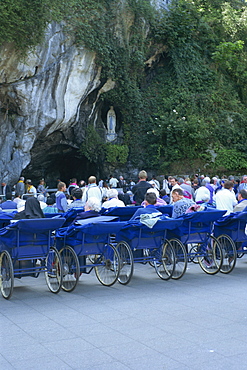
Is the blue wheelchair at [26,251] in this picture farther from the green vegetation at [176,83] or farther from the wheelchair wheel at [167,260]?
the green vegetation at [176,83]

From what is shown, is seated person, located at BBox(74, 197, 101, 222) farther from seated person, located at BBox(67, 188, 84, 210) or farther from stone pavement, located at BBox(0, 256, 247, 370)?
seated person, located at BBox(67, 188, 84, 210)

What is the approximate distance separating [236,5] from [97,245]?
96.2 feet

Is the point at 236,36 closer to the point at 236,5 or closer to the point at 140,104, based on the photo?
the point at 236,5

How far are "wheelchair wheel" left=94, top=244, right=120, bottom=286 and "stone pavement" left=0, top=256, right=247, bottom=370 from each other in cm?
17

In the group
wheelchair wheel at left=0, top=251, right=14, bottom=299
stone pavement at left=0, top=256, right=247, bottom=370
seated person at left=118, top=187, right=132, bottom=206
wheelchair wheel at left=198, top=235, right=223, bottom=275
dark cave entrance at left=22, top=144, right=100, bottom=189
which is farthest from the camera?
dark cave entrance at left=22, top=144, right=100, bottom=189

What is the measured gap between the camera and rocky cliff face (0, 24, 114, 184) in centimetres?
2062

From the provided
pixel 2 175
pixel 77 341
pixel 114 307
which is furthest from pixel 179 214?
pixel 2 175

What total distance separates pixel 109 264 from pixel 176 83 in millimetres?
22688

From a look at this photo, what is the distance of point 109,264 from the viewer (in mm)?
7863

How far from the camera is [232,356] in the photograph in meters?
4.48

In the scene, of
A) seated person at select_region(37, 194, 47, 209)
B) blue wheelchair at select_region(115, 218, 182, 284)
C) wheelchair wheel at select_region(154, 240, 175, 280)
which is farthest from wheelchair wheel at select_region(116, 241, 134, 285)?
seated person at select_region(37, 194, 47, 209)

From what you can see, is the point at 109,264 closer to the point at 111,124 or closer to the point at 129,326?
the point at 129,326

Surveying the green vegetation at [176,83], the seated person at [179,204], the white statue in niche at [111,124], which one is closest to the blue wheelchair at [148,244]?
the seated person at [179,204]

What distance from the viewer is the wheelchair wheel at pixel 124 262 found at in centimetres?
791
